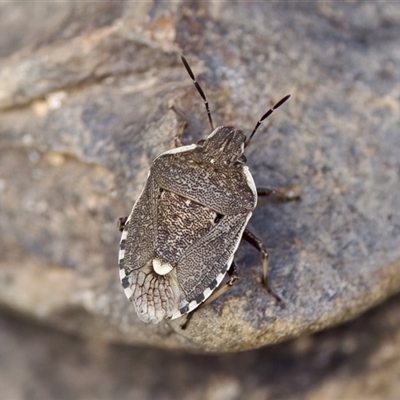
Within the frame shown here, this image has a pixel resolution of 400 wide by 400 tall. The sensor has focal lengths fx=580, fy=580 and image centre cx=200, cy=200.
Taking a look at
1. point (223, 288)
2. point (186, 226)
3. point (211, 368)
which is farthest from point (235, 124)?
point (211, 368)

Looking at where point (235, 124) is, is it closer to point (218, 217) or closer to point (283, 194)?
point (283, 194)

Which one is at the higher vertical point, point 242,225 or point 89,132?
point 89,132

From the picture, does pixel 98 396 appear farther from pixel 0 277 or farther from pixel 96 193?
pixel 96 193

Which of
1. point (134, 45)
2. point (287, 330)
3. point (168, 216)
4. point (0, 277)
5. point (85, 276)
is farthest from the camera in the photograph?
point (0, 277)

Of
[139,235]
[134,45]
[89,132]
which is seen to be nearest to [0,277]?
[89,132]

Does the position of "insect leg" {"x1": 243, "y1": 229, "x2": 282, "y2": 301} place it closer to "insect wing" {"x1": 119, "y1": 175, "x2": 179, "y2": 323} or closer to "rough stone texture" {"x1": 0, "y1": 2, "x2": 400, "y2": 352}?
"rough stone texture" {"x1": 0, "y1": 2, "x2": 400, "y2": 352}

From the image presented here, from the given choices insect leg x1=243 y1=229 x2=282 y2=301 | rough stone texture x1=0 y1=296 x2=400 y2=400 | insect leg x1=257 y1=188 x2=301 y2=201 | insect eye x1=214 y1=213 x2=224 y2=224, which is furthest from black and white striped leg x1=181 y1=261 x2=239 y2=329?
rough stone texture x1=0 y1=296 x2=400 y2=400
